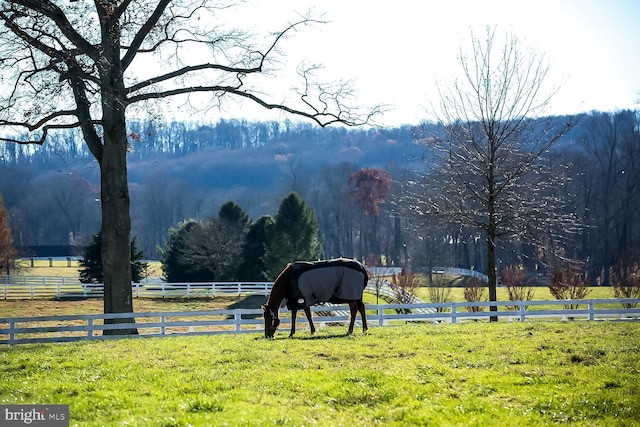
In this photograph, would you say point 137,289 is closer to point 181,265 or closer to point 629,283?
point 181,265

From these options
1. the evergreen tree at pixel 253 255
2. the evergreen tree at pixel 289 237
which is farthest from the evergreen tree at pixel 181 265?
the evergreen tree at pixel 289 237

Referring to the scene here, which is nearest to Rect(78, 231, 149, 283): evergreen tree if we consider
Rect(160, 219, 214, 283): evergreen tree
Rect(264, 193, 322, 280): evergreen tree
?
Rect(160, 219, 214, 283): evergreen tree

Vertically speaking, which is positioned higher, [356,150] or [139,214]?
[356,150]

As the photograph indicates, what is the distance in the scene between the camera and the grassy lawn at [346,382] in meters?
7.43

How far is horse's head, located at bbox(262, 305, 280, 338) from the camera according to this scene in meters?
16.4

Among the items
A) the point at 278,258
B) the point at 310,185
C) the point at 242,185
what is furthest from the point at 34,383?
the point at 242,185

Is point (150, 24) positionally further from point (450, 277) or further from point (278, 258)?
point (450, 277)

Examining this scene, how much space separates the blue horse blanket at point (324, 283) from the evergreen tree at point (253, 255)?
3487 centimetres

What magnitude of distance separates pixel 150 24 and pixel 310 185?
295ft

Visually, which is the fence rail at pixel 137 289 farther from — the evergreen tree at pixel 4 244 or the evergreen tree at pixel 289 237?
the evergreen tree at pixel 4 244

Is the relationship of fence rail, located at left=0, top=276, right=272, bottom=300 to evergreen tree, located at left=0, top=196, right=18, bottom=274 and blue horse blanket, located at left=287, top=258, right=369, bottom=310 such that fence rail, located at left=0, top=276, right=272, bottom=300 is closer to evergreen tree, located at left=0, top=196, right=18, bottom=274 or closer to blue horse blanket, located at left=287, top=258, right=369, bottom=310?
evergreen tree, located at left=0, top=196, right=18, bottom=274

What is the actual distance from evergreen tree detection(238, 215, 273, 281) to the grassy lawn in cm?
3712

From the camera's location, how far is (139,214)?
113750mm

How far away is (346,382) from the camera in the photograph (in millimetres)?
9148
